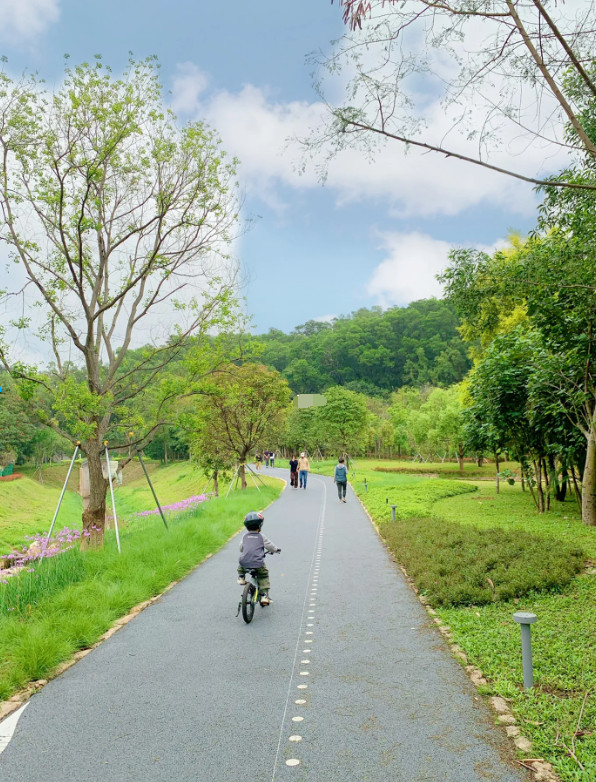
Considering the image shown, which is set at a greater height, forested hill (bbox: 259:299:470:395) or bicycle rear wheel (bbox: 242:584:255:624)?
forested hill (bbox: 259:299:470:395)

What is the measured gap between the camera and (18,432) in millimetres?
52219

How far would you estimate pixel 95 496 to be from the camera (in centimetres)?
1127

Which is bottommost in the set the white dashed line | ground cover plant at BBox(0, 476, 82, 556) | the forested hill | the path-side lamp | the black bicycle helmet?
ground cover plant at BBox(0, 476, 82, 556)

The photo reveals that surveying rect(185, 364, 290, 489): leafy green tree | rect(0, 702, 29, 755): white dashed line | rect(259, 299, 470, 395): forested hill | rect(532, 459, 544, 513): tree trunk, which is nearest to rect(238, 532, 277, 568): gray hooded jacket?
rect(0, 702, 29, 755): white dashed line

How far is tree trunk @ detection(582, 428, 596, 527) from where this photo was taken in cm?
1320

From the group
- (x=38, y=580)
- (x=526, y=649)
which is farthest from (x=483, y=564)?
(x=38, y=580)

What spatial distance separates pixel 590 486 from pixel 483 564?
6.75 meters

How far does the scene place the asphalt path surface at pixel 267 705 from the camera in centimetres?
350

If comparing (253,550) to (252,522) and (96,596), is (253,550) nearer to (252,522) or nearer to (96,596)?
(252,522)

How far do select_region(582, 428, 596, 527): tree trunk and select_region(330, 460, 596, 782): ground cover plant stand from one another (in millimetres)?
513

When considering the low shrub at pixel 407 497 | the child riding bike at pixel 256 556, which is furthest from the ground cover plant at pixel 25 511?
the child riding bike at pixel 256 556

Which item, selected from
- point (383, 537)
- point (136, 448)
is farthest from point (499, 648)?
point (136, 448)

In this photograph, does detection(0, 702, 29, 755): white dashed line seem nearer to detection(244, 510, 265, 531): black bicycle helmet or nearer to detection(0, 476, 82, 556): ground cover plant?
detection(244, 510, 265, 531): black bicycle helmet

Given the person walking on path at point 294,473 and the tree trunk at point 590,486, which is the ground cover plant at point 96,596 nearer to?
the tree trunk at point 590,486
